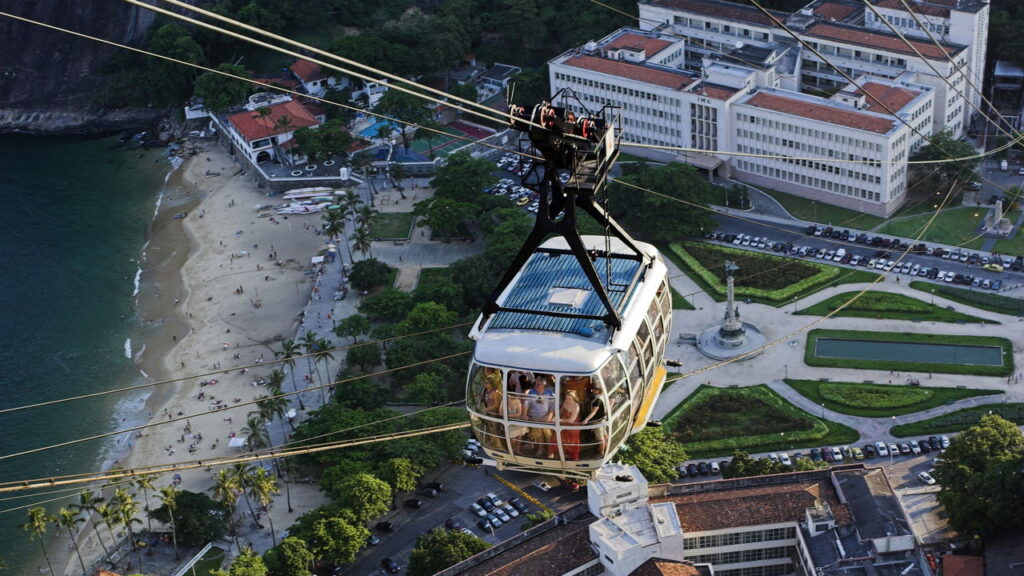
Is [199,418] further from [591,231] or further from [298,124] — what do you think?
[298,124]

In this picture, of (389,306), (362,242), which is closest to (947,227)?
(389,306)

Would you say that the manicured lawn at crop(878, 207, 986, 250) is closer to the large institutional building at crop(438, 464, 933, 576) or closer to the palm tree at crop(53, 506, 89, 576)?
the large institutional building at crop(438, 464, 933, 576)

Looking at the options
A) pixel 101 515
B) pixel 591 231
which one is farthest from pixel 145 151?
pixel 101 515

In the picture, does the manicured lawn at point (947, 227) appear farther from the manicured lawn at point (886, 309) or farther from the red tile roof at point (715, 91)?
the red tile roof at point (715, 91)

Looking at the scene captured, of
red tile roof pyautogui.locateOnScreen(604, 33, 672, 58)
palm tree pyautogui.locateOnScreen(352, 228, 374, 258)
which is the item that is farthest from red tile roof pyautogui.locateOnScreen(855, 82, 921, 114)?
palm tree pyautogui.locateOnScreen(352, 228, 374, 258)

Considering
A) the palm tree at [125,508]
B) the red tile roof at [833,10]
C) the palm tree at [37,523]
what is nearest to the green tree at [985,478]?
the palm tree at [125,508]
